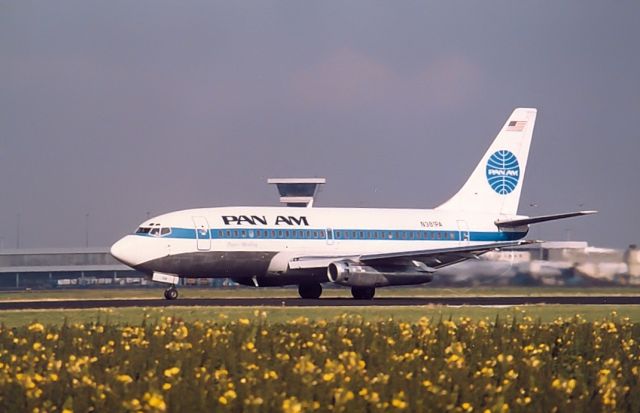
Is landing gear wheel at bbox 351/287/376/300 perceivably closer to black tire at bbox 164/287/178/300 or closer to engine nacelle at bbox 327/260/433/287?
engine nacelle at bbox 327/260/433/287

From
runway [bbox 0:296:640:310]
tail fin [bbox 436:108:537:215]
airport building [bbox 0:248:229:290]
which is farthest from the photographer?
airport building [bbox 0:248:229:290]

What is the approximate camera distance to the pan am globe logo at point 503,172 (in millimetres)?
63688

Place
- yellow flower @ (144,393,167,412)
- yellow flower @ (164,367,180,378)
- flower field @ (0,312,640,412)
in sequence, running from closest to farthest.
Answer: yellow flower @ (144,393,167,412), flower field @ (0,312,640,412), yellow flower @ (164,367,180,378)

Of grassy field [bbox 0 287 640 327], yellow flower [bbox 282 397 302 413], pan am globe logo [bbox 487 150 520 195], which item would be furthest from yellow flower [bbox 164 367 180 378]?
pan am globe logo [bbox 487 150 520 195]

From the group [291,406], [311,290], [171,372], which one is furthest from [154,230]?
[291,406]

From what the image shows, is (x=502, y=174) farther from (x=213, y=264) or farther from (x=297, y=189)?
(x=297, y=189)

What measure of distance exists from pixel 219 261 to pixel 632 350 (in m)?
32.5

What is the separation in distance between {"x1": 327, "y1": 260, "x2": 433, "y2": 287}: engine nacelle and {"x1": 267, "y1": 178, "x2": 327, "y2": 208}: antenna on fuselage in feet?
217

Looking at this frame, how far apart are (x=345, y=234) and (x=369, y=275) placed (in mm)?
3589

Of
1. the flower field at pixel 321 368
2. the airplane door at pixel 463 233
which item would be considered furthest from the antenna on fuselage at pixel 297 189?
the flower field at pixel 321 368

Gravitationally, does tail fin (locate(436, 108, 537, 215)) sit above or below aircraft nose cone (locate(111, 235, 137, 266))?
above

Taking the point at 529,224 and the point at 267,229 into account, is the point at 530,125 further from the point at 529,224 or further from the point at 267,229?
the point at 267,229

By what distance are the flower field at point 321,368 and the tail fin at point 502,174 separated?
38122mm

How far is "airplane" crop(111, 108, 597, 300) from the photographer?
52.3m
